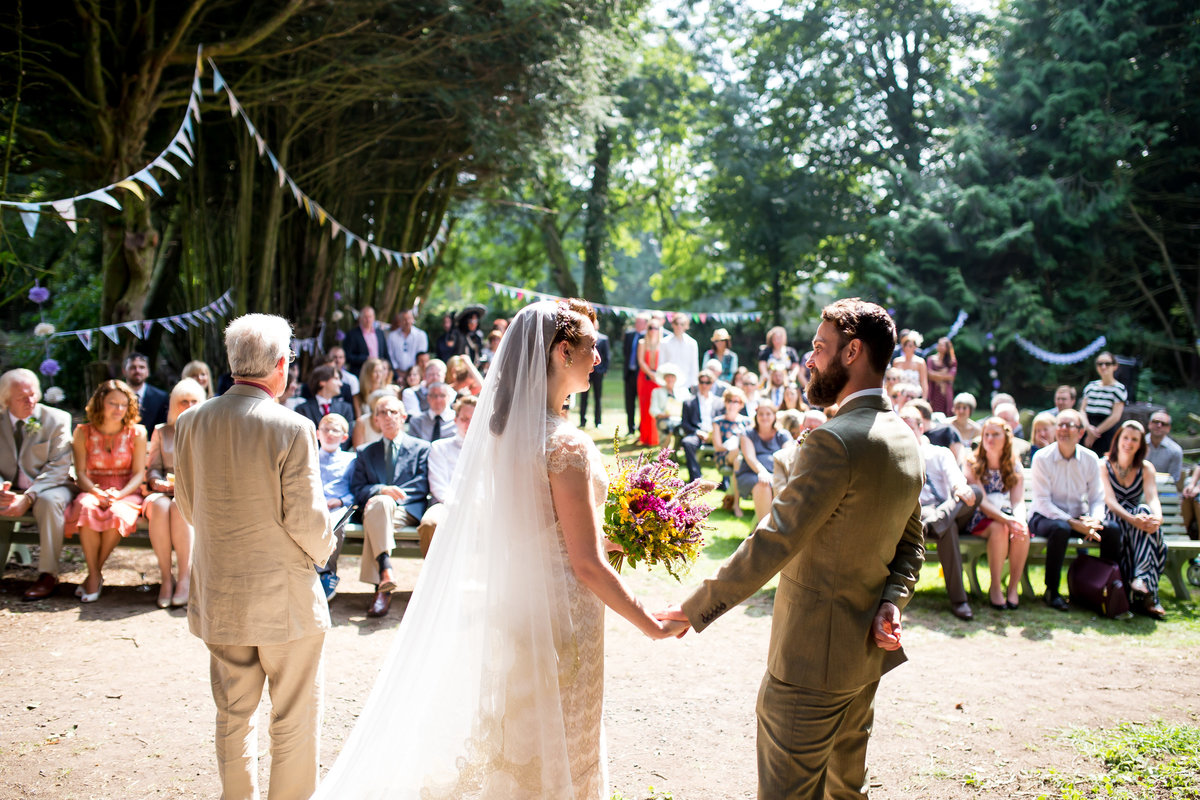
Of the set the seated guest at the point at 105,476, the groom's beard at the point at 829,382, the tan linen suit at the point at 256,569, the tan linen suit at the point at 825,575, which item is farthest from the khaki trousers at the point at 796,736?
the seated guest at the point at 105,476

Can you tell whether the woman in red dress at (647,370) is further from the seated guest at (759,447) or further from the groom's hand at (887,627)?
the groom's hand at (887,627)

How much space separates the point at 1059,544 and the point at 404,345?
28.5ft

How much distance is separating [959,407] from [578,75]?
276 inches

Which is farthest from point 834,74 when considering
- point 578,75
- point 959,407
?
point 959,407

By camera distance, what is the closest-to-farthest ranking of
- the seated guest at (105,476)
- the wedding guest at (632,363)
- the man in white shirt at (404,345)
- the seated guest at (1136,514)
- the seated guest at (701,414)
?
the seated guest at (105,476)
the seated guest at (1136,514)
the seated guest at (701,414)
the man in white shirt at (404,345)
the wedding guest at (632,363)

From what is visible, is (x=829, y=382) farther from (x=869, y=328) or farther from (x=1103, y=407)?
(x=1103, y=407)

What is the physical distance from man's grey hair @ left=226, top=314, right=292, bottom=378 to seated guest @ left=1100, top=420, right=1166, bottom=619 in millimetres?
6544

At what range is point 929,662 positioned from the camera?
5.36 m

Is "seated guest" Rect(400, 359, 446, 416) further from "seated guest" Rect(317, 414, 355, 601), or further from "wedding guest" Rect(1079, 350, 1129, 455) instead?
"wedding guest" Rect(1079, 350, 1129, 455)

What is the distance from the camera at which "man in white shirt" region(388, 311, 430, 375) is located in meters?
11.9

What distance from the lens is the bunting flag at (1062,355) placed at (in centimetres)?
1770

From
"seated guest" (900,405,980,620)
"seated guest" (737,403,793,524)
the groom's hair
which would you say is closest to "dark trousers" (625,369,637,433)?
"seated guest" (737,403,793,524)

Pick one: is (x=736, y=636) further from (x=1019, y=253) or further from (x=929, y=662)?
(x=1019, y=253)

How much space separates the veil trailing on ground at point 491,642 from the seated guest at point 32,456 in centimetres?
472
